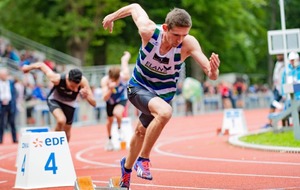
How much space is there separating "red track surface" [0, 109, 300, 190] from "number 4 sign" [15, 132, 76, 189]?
1.34 feet

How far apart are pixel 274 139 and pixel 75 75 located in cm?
548

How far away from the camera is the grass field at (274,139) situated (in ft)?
53.8

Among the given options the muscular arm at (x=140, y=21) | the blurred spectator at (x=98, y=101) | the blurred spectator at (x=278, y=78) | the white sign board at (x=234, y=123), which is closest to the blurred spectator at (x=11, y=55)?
the blurred spectator at (x=98, y=101)

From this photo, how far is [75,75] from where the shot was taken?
14.4 meters

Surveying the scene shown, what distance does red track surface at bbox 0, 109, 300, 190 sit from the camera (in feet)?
35.4

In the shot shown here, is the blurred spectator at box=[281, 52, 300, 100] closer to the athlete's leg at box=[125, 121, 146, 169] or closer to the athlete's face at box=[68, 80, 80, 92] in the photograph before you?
the athlete's face at box=[68, 80, 80, 92]

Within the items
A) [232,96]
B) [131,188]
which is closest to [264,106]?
[232,96]

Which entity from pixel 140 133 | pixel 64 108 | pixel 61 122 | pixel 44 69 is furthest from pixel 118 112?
pixel 140 133

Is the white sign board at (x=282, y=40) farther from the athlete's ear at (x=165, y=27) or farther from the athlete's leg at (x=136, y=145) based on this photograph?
the athlete's ear at (x=165, y=27)

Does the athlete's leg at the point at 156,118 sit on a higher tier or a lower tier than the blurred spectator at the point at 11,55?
lower

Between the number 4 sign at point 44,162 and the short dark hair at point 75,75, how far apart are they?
3.09 m

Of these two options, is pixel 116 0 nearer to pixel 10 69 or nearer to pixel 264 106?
pixel 10 69

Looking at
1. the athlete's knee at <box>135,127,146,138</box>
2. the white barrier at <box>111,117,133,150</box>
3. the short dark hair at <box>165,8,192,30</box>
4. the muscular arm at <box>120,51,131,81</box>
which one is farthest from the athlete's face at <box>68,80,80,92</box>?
the short dark hair at <box>165,8,192,30</box>

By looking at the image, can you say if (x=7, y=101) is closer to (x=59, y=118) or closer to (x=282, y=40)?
(x=282, y=40)
